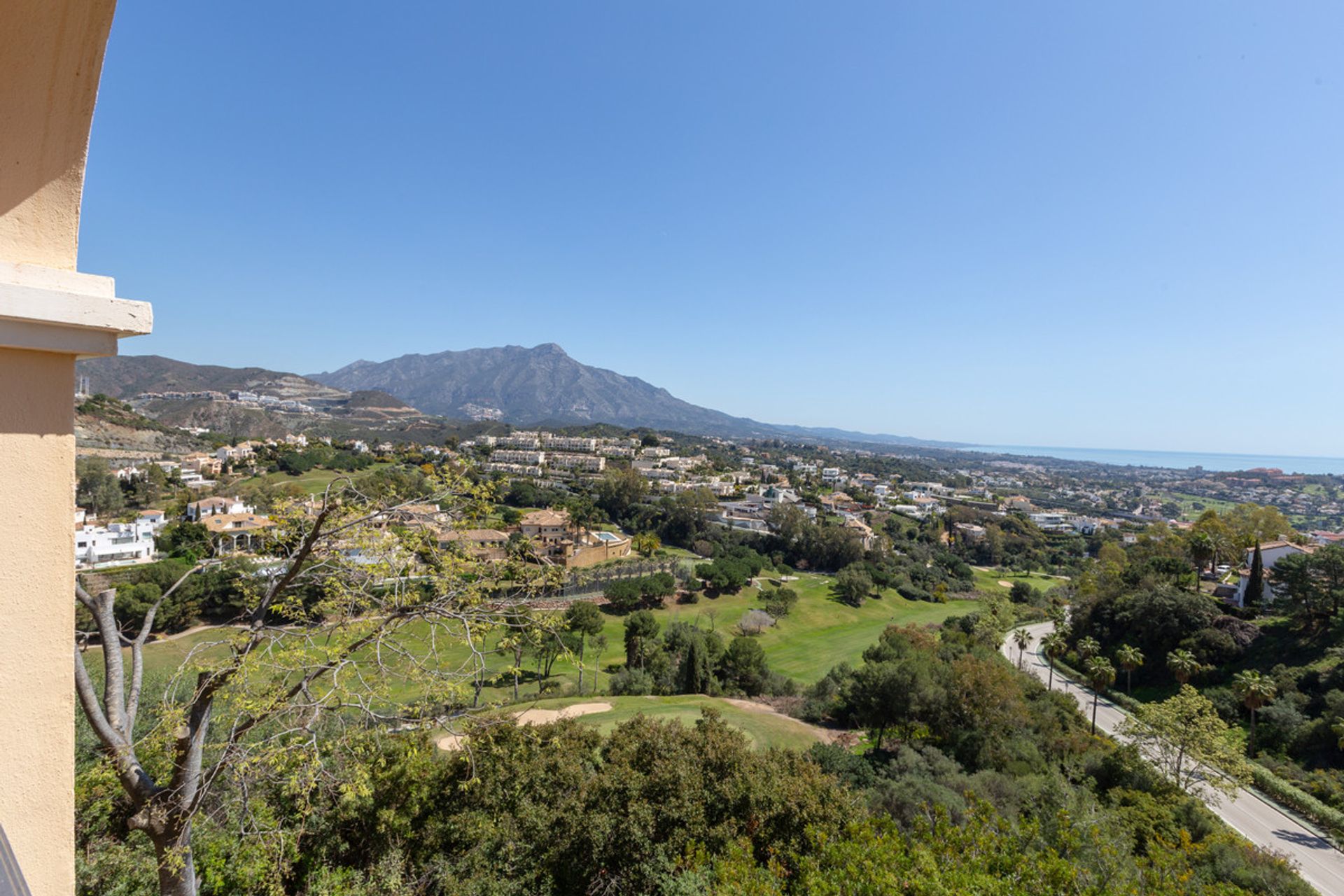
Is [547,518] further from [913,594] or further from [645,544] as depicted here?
[913,594]

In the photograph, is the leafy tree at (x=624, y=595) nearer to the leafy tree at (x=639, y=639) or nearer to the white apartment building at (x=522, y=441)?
the leafy tree at (x=639, y=639)

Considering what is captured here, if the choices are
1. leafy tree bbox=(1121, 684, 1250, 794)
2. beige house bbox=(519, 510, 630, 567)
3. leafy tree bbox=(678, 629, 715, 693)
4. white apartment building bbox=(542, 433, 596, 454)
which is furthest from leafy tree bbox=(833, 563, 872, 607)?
white apartment building bbox=(542, 433, 596, 454)

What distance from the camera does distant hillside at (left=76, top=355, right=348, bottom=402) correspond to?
118438mm

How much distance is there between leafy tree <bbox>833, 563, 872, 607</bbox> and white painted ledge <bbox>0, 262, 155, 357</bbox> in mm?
47107

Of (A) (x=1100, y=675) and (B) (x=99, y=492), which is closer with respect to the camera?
(A) (x=1100, y=675)

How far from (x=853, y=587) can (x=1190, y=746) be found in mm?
27511

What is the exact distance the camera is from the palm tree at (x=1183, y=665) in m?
24.7

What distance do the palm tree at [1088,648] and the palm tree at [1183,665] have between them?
3.17 meters

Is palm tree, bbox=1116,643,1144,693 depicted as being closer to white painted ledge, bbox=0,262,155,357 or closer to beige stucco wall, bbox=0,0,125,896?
beige stucco wall, bbox=0,0,125,896

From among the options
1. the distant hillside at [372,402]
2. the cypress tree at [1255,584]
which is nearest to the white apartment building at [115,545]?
the cypress tree at [1255,584]

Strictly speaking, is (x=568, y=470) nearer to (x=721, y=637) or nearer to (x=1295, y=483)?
(x=721, y=637)

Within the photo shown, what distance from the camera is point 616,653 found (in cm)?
3138

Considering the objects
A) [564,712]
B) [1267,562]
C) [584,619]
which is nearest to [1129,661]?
[1267,562]

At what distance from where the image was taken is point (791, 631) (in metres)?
38.0
